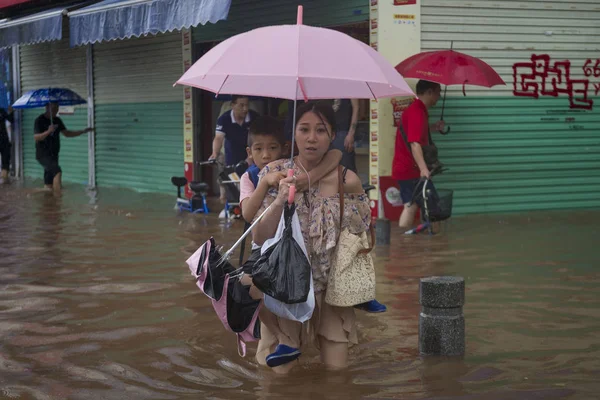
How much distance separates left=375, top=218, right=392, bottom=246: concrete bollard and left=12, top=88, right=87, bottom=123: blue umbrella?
390 inches

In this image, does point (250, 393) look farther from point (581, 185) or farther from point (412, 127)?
point (581, 185)

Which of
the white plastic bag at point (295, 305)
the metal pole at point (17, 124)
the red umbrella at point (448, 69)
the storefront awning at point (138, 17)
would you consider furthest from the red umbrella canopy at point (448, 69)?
the metal pole at point (17, 124)

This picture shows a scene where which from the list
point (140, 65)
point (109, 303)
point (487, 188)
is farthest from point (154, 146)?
point (109, 303)

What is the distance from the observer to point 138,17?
14281mm

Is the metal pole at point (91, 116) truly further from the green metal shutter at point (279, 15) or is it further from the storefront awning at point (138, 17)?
the green metal shutter at point (279, 15)

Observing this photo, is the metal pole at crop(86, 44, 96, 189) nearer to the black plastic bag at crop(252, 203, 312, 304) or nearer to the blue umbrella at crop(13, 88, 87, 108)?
the blue umbrella at crop(13, 88, 87, 108)

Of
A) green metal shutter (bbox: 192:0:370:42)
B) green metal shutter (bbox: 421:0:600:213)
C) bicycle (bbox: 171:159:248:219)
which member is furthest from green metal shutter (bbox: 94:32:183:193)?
green metal shutter (bbox: 421:0:600:213)

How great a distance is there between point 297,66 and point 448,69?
6.82 meters

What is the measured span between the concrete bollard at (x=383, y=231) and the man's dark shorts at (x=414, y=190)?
0.79 metres

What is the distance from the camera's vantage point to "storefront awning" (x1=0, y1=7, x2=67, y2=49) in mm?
16784

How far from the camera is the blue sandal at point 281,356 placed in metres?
5.28

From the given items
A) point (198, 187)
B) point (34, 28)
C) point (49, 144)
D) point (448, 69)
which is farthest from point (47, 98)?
point (448, 69)

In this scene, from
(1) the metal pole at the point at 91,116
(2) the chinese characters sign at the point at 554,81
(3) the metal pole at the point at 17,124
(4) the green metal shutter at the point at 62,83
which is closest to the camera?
(2) the chinese characters sign at the point at 554,81

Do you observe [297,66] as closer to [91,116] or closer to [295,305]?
[295,305]
